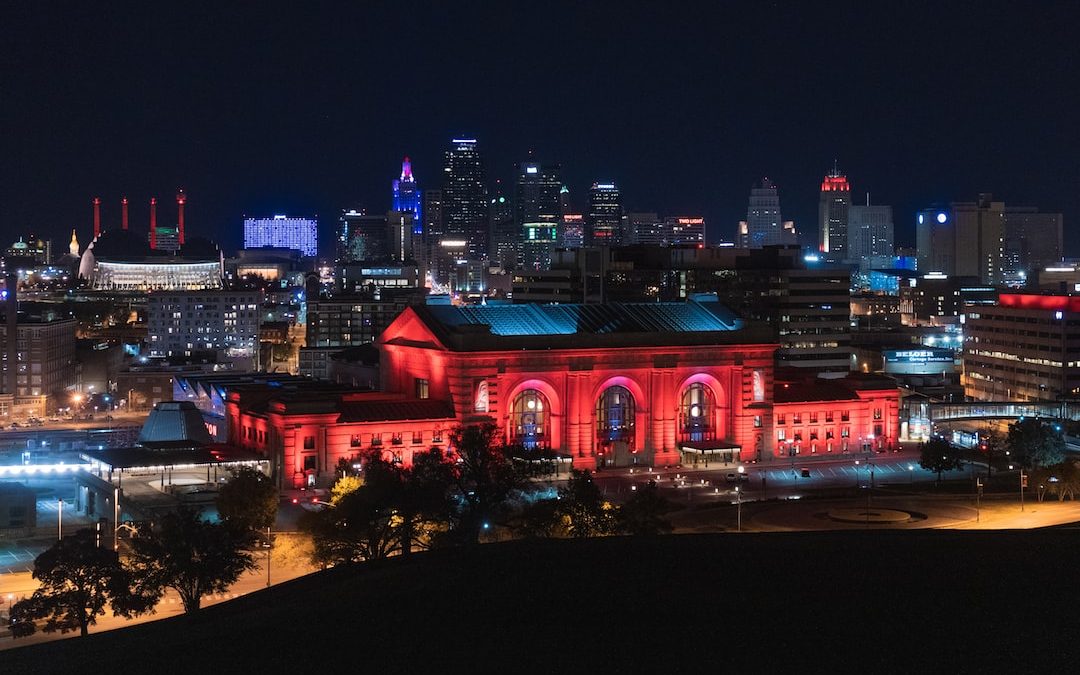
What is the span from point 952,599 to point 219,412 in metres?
87.1

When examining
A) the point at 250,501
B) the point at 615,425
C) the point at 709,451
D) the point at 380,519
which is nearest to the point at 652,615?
the point at 380,519

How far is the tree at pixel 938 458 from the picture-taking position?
109 m

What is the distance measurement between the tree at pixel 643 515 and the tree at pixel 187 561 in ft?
61.2

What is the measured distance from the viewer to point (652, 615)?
49.5 meters

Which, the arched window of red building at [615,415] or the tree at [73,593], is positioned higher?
the arched window of red building at [615,415]

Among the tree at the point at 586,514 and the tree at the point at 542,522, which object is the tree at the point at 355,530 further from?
the tree at the point at 586,514

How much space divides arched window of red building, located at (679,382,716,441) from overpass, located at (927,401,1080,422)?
28393mm

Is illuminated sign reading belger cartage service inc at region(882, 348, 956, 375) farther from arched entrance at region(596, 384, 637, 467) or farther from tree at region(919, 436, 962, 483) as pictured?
tree at region(919, 436, 962, 483)

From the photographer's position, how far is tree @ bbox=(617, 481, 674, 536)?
74.3 meters

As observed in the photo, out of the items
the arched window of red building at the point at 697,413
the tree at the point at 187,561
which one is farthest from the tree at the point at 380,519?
the arched window of red building at the point at 697,413

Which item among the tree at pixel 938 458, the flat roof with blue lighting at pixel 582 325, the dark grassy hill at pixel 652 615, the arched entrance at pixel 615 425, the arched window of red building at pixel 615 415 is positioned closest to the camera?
the dark grassy hill at pixel 652 615

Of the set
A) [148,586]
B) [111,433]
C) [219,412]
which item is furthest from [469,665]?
[111,433]

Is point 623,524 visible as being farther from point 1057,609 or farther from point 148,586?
point 1057,609

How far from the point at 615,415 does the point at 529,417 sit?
722 cm
